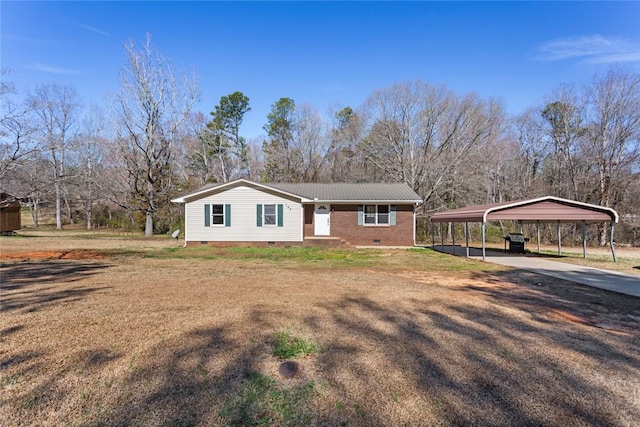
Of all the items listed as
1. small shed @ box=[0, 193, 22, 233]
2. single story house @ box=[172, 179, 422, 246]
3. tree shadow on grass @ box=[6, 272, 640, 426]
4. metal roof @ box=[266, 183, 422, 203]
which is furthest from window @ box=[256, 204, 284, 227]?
small shed @ box=[0, 193, 22, 233]

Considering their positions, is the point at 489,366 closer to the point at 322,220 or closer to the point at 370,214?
the point at 370,214

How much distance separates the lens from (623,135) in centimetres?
2009

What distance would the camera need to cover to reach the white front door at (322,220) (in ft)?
61.0

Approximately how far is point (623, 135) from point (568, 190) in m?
4.66

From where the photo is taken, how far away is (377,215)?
60.8 ft

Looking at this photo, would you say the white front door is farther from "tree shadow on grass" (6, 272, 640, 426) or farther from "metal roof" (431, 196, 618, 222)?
"tree shadow on grass" (6, 272, 640, 426)

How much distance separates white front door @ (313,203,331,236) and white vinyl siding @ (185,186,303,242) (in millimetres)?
1463

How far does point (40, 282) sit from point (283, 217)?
37.0 feet

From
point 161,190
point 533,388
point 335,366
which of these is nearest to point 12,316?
point 335,366

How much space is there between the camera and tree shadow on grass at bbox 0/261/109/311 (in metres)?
5.25

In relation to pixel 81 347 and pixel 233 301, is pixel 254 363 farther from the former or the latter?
pixel 233 301

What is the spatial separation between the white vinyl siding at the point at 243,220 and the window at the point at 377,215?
354cm

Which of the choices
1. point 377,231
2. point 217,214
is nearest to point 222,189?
point 217,214

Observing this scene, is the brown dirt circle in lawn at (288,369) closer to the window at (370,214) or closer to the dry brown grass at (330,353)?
the dry brown grass at (330,353)
